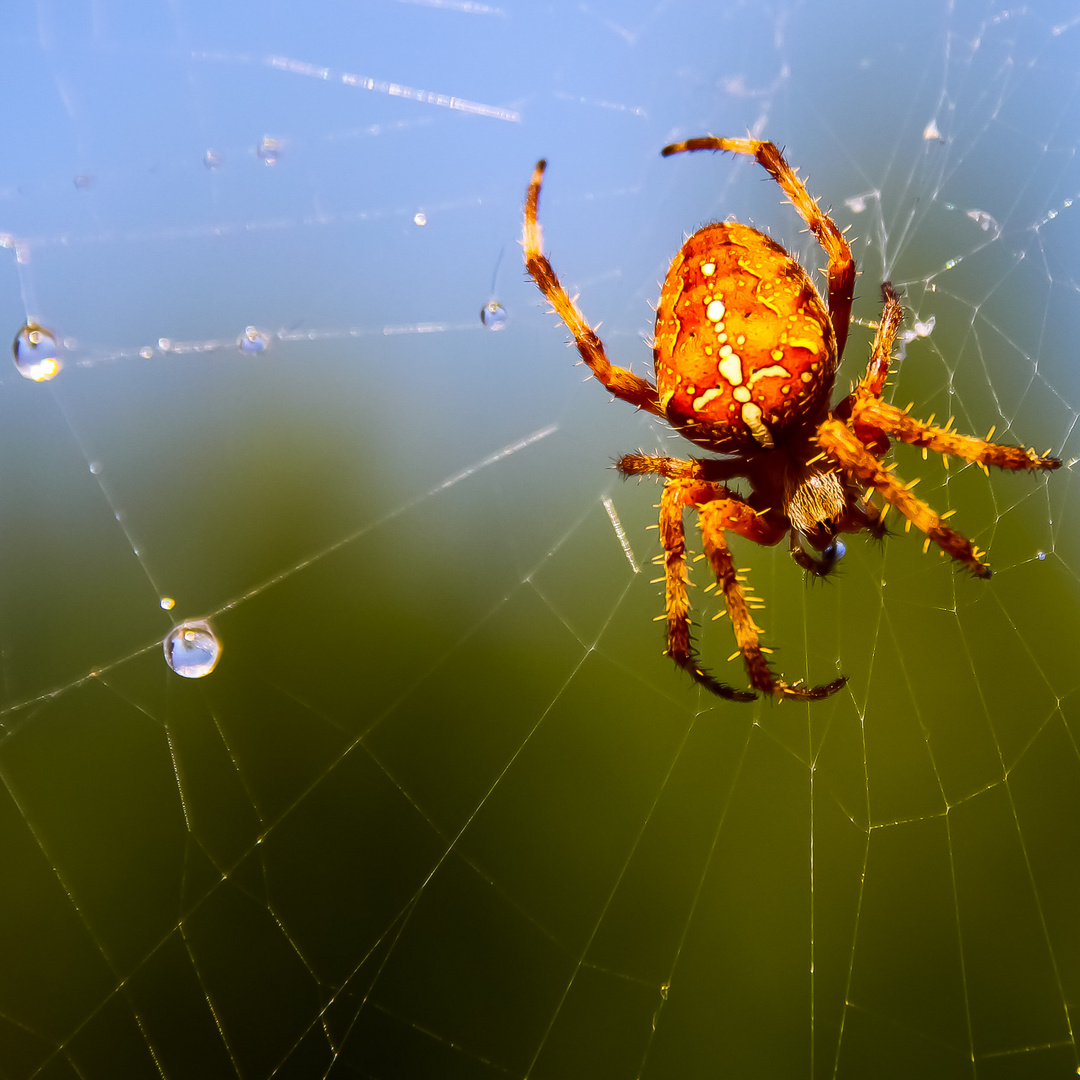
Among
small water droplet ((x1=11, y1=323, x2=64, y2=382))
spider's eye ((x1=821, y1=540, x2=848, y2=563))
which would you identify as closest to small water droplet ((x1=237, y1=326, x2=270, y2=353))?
small water droplet ((x1=11, y1=323, x2=64, y2=382))

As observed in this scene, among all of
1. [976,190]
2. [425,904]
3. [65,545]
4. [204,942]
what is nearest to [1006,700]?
[976,190]

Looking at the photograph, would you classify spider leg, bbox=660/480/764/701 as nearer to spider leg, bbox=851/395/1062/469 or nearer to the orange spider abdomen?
the orange spider abdomen

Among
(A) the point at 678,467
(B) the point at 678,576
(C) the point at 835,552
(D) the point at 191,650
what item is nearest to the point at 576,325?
(A) the point at 678,467

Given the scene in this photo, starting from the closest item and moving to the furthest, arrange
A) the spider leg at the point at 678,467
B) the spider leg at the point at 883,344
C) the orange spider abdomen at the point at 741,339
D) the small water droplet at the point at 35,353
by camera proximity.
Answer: the small water droplet at the point at 35,353 → the orange spider abdomen at the point at 741,339 → the spider leg at the point at 883,344 → the spider leg at the point at 678,467

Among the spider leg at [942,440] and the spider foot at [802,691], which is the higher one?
the spider leg at [942,440]

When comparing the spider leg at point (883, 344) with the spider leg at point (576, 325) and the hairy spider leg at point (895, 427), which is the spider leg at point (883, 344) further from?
the spider leg at point (576, 325)

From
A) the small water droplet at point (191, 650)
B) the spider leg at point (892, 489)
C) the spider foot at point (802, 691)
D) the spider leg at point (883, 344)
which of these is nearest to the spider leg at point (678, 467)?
the spider leg at point (892, 489)

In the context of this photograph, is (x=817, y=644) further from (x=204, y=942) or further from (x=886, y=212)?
(x=204, y=942)
